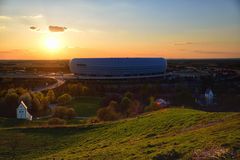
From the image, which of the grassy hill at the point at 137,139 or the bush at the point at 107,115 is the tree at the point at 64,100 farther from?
the grassy hill at the point at 137,139

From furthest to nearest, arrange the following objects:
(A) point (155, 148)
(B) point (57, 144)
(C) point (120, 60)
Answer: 1. (C) point (120, 60)
2. (B) point (57, 144)
3. (A) point (155, 148)

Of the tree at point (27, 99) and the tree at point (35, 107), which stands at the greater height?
the tree at point (27, 99)

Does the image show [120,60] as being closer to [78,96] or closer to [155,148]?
[78,96]

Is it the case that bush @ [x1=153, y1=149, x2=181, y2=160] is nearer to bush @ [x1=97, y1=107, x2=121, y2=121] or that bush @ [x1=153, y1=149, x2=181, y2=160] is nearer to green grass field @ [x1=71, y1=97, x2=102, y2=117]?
Result: bush @ [x1=97, y1=107, x2=121, y2=121]

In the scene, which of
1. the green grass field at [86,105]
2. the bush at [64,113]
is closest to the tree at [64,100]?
the green grass field at [86,105]

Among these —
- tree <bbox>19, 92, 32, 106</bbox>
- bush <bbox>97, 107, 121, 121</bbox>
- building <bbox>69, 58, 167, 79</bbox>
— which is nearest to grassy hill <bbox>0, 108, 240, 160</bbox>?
bush <bbox>97, 107, 121, 121</bbox>

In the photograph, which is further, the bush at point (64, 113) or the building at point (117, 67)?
the building at point (117, 67)

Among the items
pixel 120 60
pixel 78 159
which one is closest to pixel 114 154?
pixel 78 159
